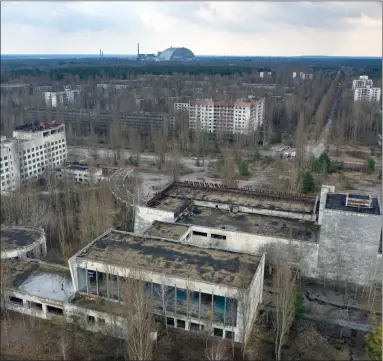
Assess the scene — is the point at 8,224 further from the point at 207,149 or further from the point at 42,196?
the point at 207,149

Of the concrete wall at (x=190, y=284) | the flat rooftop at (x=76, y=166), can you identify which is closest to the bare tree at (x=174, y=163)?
the flat rooftop at (x=76, y=166)

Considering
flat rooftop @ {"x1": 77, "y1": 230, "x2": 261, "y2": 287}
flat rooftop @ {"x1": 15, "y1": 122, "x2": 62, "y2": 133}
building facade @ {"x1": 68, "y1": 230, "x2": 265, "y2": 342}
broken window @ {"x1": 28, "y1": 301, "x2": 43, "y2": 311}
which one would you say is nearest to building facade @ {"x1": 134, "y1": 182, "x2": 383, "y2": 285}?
flat rooftop @ {"x1": 77, "y1": 230, "x2": 261, "y2": 287}

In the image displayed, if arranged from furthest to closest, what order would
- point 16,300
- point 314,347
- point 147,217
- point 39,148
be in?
point 39,148 < point 147,217 < point 16,300 < point 314,347

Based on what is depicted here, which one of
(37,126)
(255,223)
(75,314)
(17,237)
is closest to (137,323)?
(75,314)

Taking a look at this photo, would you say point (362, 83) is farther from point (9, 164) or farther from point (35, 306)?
point (35, 306)

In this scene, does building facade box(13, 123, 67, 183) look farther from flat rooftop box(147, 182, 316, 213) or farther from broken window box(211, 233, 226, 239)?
broken window box(211, 233, 226, 239)

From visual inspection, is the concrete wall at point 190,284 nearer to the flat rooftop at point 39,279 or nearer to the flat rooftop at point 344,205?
the flat rooftop at point 39,279
